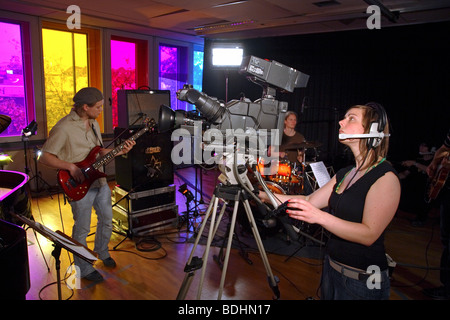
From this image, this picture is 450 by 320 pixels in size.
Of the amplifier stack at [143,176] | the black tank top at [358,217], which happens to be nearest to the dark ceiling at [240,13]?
the amplifier stack at [143,176]

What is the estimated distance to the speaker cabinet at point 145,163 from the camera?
149 inches

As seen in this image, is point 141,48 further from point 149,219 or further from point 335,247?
point 335,247

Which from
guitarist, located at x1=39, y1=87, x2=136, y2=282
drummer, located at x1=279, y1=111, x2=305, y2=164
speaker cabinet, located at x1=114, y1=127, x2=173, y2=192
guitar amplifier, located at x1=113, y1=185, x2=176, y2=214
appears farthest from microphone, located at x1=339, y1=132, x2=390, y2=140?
drummer, located at x1=279, y1=111, x2=305, y2=164

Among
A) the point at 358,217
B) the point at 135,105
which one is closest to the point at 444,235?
the point at 358,217

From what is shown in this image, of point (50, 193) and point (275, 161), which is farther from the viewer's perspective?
point (50, 193)

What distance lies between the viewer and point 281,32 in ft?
20.7

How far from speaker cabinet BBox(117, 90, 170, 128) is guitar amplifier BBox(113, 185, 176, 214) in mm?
829

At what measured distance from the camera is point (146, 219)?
156 inches

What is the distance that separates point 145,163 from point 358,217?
289 centimetres

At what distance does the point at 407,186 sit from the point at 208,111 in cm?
465

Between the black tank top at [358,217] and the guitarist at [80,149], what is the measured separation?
2.14 m

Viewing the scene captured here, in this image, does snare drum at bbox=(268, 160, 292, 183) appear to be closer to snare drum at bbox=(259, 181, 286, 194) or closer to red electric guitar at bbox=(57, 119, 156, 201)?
snare drum at bbox=(259, 181, 286, 194)

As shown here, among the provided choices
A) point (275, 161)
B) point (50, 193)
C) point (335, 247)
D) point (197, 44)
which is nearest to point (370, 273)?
point (335, 247)

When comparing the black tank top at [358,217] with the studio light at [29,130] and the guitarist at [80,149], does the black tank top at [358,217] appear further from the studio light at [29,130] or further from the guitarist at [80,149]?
Result: the studio light at [29,130]
